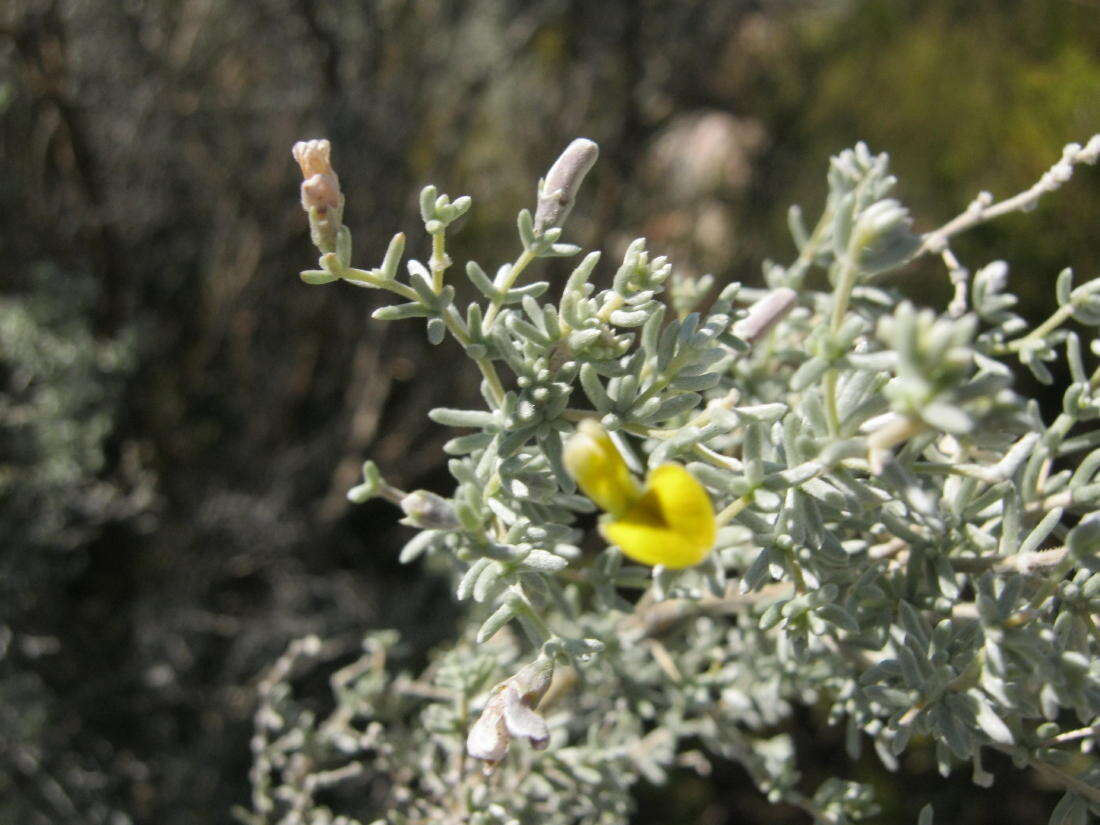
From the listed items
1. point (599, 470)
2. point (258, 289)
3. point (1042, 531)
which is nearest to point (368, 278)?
point (599, 470)

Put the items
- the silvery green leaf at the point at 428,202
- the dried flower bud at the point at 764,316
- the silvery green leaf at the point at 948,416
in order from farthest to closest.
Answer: the dried flower bud at the point at 764,316 < the silvery green leaf at the point at 428,202 < the silvery green leaf at the point at 948,416

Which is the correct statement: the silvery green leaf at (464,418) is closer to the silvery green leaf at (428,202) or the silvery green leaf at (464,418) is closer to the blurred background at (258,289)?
the silvery green leaf at (428,202)

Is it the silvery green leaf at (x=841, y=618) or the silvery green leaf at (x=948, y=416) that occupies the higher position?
the silvery green leaf at (x=948, y=416)

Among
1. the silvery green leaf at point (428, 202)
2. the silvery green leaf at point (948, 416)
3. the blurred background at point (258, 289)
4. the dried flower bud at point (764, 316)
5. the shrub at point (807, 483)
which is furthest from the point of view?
the blurred background at point (258, 289)

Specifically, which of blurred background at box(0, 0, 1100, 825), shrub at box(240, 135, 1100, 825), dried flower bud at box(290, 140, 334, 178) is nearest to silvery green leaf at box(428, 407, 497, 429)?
shrub at box(240, 135, 1100, 825)

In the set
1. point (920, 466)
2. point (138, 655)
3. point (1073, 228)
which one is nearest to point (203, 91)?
point (138, 655)

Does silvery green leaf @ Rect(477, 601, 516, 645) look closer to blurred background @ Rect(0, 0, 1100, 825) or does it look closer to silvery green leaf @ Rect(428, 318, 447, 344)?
silvery green leaf @ Rect(428, 318, 447, 344)

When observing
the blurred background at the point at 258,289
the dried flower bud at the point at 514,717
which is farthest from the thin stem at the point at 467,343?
the blurred background at the point at 258,289

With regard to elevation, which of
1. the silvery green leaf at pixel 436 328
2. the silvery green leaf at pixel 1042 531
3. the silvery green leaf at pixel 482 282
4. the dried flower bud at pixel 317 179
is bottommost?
the silvery green leaf at pixel 1042 531
